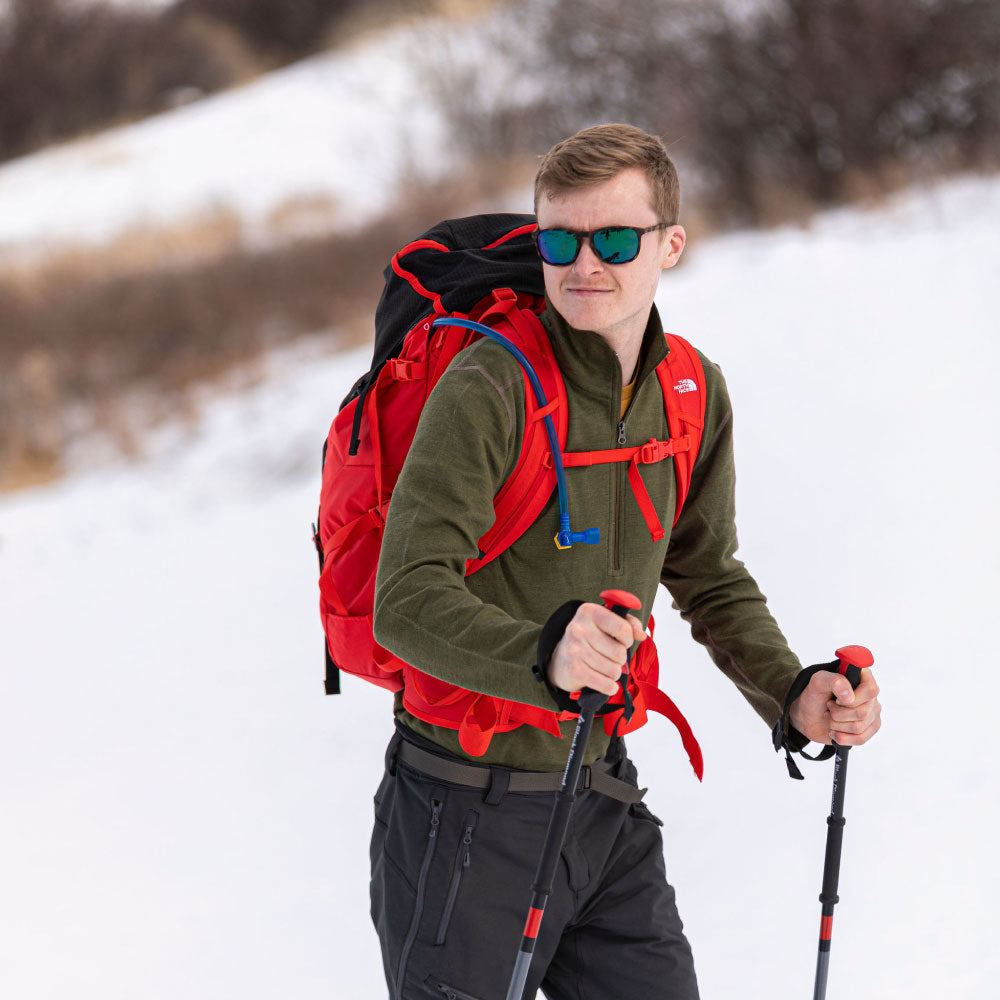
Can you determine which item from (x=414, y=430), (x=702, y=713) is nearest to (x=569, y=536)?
(x=414, y=430)

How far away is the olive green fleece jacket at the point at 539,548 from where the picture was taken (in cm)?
142

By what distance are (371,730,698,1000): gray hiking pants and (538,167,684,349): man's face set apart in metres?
0.68

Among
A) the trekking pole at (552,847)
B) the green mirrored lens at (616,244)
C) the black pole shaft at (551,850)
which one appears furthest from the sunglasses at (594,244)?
the black pole shaft at (551,850)

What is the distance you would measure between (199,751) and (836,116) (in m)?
8.75

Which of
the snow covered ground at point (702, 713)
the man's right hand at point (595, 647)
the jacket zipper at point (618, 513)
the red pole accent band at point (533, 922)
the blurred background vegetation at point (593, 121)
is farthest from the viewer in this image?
the blurred background vegetation at point (593, 121)

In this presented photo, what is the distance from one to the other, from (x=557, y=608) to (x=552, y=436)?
0.23 meters

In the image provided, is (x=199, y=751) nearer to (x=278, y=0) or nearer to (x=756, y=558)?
(x=756, y=558)

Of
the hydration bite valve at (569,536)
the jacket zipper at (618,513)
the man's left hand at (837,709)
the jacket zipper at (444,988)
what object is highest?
the jacket zipper at (618,513)

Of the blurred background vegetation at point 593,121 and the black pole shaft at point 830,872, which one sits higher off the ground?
the blurred background vegetation at point 593,121

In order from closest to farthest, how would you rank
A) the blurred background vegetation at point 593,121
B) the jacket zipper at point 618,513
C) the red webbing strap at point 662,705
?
the jacket zipper at point 618,513, the red webbing strap at point 662,705, the blurred background vegetation at point 593,121

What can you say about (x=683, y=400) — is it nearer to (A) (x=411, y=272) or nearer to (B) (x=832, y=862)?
(A) (x=411, y=272)

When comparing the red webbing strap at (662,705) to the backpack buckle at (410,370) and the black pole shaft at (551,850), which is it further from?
the backpack buckle at (410,370)

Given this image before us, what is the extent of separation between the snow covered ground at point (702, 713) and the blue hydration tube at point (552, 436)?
200 centimetres

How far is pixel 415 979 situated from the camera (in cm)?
171
